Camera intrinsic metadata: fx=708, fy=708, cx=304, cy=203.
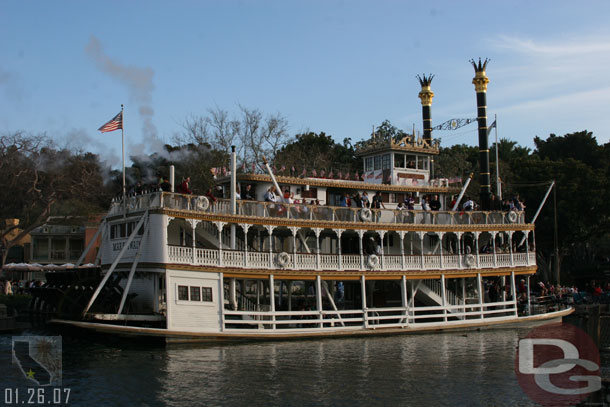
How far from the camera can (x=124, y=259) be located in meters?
25.5

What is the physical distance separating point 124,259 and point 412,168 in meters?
15.3

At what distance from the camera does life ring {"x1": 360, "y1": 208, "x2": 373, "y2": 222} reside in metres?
28.8

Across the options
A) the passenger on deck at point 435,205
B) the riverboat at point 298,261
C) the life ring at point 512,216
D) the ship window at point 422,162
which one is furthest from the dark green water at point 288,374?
the ship window at point 422,162

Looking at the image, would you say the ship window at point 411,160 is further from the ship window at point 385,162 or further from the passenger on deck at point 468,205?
the passenger on deck at point 468,205

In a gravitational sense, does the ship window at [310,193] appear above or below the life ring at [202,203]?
above

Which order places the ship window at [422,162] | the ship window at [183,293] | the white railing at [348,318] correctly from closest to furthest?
1. the ship window at [183,293]
2. the white railing at [348,318]
3. the ship window at [422,162]

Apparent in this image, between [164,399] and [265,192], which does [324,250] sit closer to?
[265,192]

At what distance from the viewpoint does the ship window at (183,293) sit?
23859 millimetres

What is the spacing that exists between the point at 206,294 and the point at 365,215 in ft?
25.7

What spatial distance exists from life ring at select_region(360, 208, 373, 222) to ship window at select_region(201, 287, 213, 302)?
7461mm

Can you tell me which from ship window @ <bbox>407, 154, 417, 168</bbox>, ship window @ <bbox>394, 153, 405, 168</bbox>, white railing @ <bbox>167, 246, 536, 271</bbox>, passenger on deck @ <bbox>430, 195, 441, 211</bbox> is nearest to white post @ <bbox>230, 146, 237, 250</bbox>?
white railing @ <bbox>167, 246, 536, 271</bbox>

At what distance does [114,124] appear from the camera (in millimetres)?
26734

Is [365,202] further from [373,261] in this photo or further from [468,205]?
[468,205]

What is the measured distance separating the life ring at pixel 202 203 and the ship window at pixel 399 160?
12169mm
